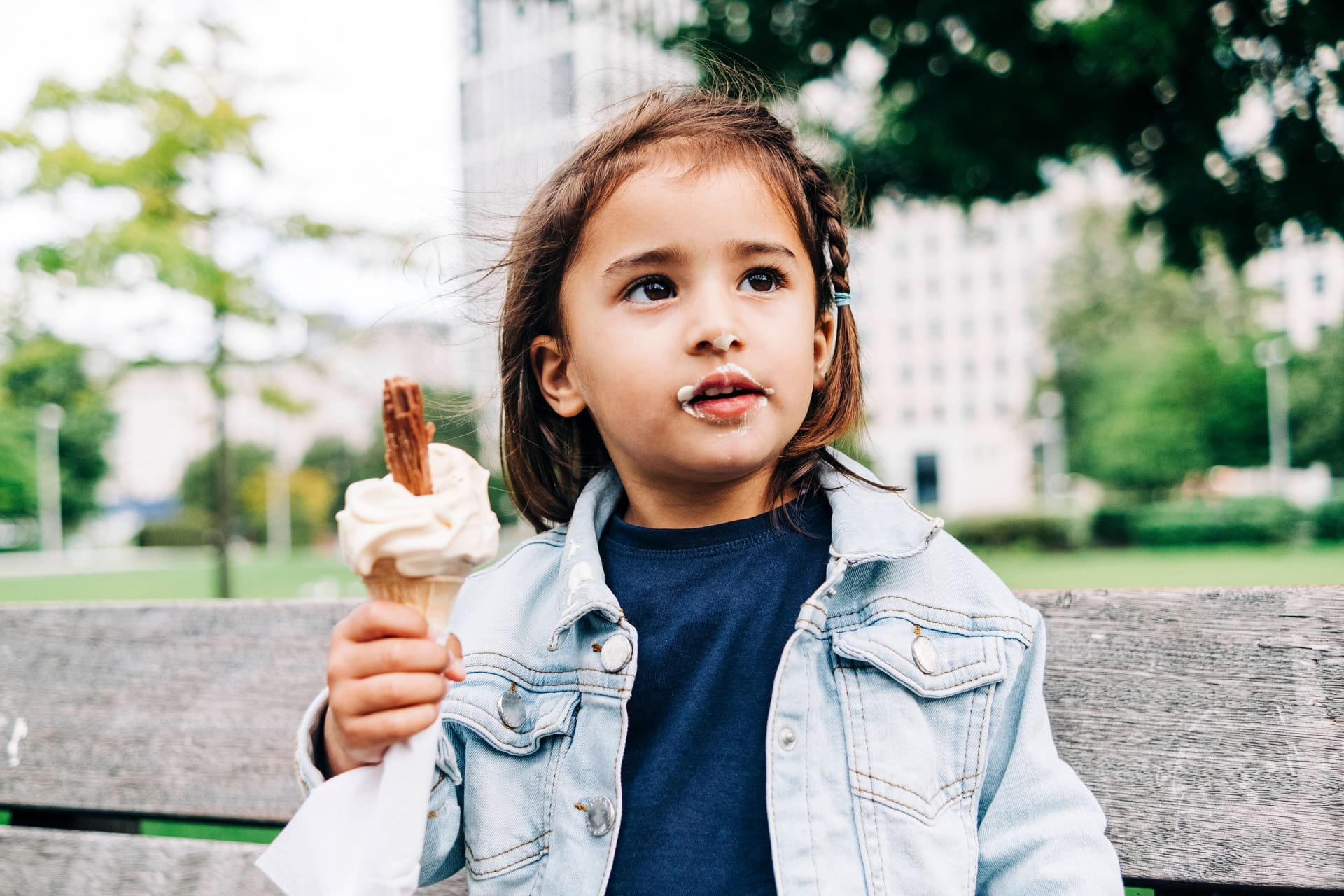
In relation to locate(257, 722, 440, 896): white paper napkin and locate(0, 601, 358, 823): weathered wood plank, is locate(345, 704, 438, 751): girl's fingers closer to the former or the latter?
locate(257, 722, 440, 896): white paper napkin

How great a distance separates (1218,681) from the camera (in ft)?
4.55

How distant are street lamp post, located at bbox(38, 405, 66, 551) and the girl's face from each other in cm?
4836

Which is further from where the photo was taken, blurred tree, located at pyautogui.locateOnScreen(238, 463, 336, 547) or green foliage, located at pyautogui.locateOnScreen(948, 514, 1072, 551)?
blurred tree, located at pyautogui.locateOnScreen(238, 463, 336, 547)

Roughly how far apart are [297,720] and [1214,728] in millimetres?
1475

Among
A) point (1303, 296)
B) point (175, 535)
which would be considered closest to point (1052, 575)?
point (175, 535)

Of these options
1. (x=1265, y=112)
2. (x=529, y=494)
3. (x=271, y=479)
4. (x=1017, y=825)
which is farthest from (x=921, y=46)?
(x=271, y=479)

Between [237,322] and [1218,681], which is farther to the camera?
[237,322]

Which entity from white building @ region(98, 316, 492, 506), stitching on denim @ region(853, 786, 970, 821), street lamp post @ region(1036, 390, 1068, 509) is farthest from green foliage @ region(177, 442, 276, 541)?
stitching on denim @ region(853, 786, 970, 821)

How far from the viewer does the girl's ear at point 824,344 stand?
5.84 ft

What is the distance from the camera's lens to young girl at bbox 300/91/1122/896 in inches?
53.9

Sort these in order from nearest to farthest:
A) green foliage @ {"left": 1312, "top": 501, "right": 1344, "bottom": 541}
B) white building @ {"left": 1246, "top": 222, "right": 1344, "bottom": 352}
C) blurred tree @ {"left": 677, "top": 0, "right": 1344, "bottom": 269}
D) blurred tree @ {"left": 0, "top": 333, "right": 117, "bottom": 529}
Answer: blurred tree @ {"left": 677, "top": 0, "right": 1344, "bottom": 269} → green foliage @ {"left": 1312, "top": 501, "right": 1344, "bottom": 541} → white building @ {"left": 1246, "top": 222, "right": 1344, "bottom": 352} → blurred tree @ {"left": 0, "top": 333, "right": 117, "bottom": 529}

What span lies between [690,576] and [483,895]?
554 mm

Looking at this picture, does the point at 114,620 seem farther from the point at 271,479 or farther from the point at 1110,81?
the point at 271,479

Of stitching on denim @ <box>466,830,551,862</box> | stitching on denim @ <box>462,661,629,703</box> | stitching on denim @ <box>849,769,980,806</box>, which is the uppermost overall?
stitching on denim @ <box>462,661,629,703</box>
